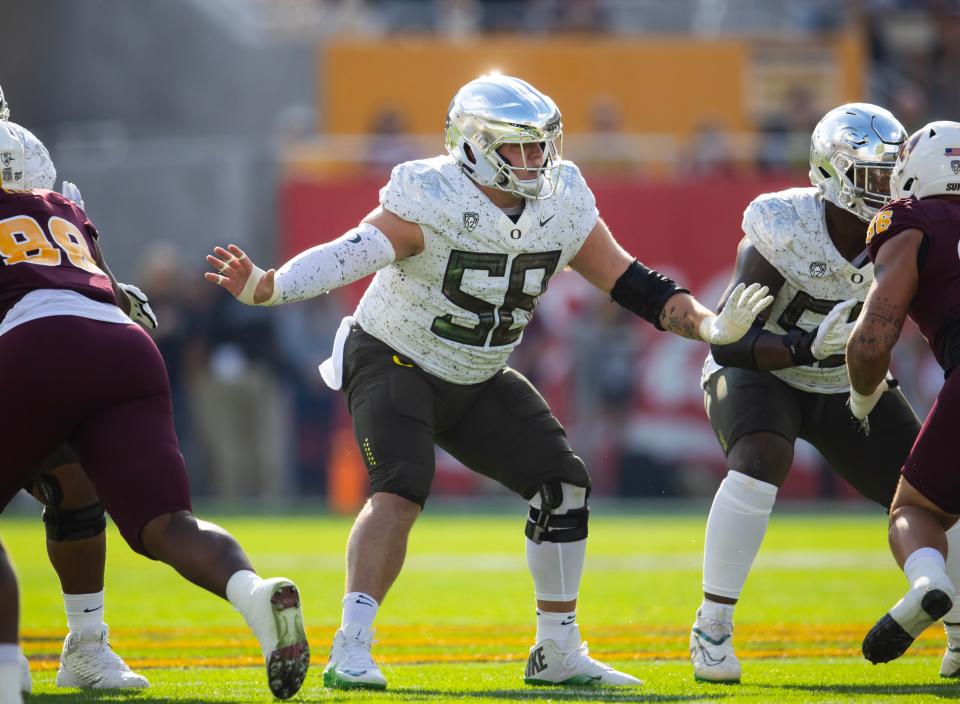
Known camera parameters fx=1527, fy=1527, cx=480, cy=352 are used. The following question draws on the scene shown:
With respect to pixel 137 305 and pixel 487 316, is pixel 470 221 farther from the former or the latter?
pixel 137 305

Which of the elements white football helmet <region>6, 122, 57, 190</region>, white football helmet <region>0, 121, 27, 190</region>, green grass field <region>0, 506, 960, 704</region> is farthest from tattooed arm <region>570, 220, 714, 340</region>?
white football helmet <region>0, 121, 27, 190</region>

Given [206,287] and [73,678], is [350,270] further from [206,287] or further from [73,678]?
[206,287]

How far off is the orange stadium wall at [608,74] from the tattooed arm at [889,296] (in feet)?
39.5

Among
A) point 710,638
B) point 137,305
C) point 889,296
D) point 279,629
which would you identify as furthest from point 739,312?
point 137,305

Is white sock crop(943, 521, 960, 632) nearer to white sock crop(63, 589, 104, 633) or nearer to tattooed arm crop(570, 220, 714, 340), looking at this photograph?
tattooed arm crop(570, 220, 714, 340)

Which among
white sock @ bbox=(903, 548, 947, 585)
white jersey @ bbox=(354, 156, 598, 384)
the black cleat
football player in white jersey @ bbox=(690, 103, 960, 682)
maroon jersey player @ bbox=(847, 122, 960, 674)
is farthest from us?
football player in white jersey @ bbox=(690, 103, 960, 682)

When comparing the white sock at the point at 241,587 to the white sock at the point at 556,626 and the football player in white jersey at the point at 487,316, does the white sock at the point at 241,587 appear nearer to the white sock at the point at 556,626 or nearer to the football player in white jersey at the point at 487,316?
the football player in white jersey at the point at 487,316

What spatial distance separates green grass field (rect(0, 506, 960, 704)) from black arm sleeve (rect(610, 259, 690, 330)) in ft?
4.16

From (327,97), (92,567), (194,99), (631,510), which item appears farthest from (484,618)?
(194,99)

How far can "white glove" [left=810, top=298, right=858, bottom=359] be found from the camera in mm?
4988

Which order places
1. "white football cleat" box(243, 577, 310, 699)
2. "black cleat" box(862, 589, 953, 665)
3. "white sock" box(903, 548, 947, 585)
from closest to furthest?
"white football cleat" box(243, 577, 310, 699)
"black cleat" box(862, 589, 953, 665)
"white sock" box(903, 548, 947, 585)

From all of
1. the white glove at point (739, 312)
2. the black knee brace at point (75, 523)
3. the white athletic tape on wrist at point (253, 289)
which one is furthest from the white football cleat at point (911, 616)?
the black knee brace at point (75, 523)

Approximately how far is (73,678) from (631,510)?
9063 millimetres

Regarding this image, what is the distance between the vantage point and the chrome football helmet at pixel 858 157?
5277 mm
